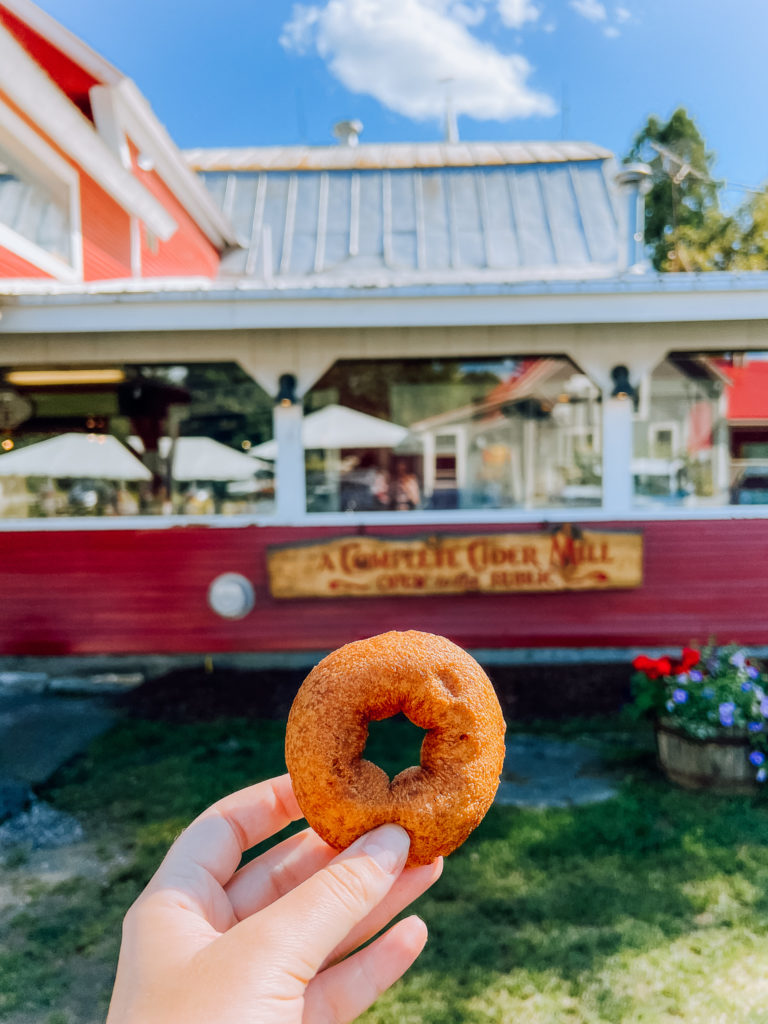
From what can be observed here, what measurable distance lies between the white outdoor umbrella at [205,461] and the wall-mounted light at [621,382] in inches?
141

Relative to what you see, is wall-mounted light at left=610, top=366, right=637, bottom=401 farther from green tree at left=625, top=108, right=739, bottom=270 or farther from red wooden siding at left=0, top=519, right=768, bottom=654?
green tree at left=625, top=108, right=739, bottom=270

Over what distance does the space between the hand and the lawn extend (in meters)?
1.29

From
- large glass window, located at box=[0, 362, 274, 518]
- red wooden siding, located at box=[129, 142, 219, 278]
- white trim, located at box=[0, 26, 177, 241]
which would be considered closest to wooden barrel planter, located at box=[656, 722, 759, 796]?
large glass window, located at box=[0, 362, 274, 518]

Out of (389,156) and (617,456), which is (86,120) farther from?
(389,156)

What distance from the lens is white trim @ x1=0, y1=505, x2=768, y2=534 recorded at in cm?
684

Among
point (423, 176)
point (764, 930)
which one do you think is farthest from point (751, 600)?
point (423, 176)

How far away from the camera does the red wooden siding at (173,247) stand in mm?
9758

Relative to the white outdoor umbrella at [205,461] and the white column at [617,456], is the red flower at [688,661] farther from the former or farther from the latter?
the white outdoor umbrella at [205,461]

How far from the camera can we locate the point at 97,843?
3.96 metres

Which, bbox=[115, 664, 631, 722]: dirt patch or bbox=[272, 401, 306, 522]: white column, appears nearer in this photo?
bbox=[115, 664, 631, 722]: dirt patch

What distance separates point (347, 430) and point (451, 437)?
104 cm

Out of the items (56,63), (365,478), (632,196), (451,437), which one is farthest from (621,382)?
(56,63)

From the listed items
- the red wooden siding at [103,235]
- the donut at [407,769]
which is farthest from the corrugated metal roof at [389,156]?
the donut at [407,769]

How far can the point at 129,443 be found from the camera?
7039 mm
